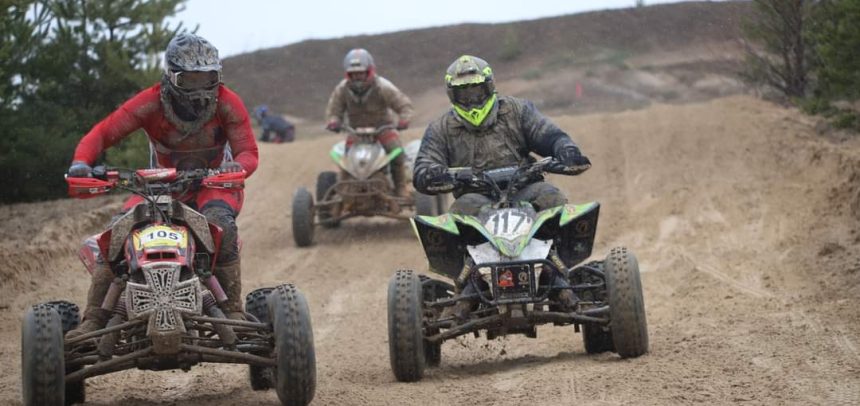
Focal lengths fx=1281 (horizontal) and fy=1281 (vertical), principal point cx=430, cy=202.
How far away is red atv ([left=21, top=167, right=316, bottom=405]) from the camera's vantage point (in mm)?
6828

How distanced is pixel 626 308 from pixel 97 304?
10.8ft

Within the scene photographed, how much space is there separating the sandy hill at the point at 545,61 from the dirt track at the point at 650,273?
53.9 ft

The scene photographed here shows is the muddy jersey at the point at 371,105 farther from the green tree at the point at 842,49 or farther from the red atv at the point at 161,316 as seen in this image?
the red atv at the point at 161,316

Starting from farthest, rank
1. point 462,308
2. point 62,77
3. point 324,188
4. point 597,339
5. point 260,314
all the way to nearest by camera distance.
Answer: point 62,77, point 324,188, point 597,339, point 462,308, point 260,314

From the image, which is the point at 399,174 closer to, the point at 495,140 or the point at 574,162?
the point at 495,140

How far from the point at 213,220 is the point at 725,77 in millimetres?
33504

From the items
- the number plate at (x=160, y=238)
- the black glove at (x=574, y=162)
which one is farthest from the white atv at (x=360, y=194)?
the number plate at (x=160, y=238)

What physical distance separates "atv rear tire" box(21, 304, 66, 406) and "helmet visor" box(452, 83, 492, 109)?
382 centimetres

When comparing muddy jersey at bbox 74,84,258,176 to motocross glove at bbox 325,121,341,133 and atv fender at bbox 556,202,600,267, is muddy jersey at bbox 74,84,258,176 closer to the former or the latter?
atv fender at bbox 556,202,600,267

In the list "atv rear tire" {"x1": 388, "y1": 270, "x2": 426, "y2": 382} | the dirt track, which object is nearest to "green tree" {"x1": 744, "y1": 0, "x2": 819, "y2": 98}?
the dirt track

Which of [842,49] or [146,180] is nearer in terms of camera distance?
[146,180]

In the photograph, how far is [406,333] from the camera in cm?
831

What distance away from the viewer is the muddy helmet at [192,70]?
315 inches

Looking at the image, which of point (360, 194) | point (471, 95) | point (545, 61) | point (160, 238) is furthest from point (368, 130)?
point (545, 61)
